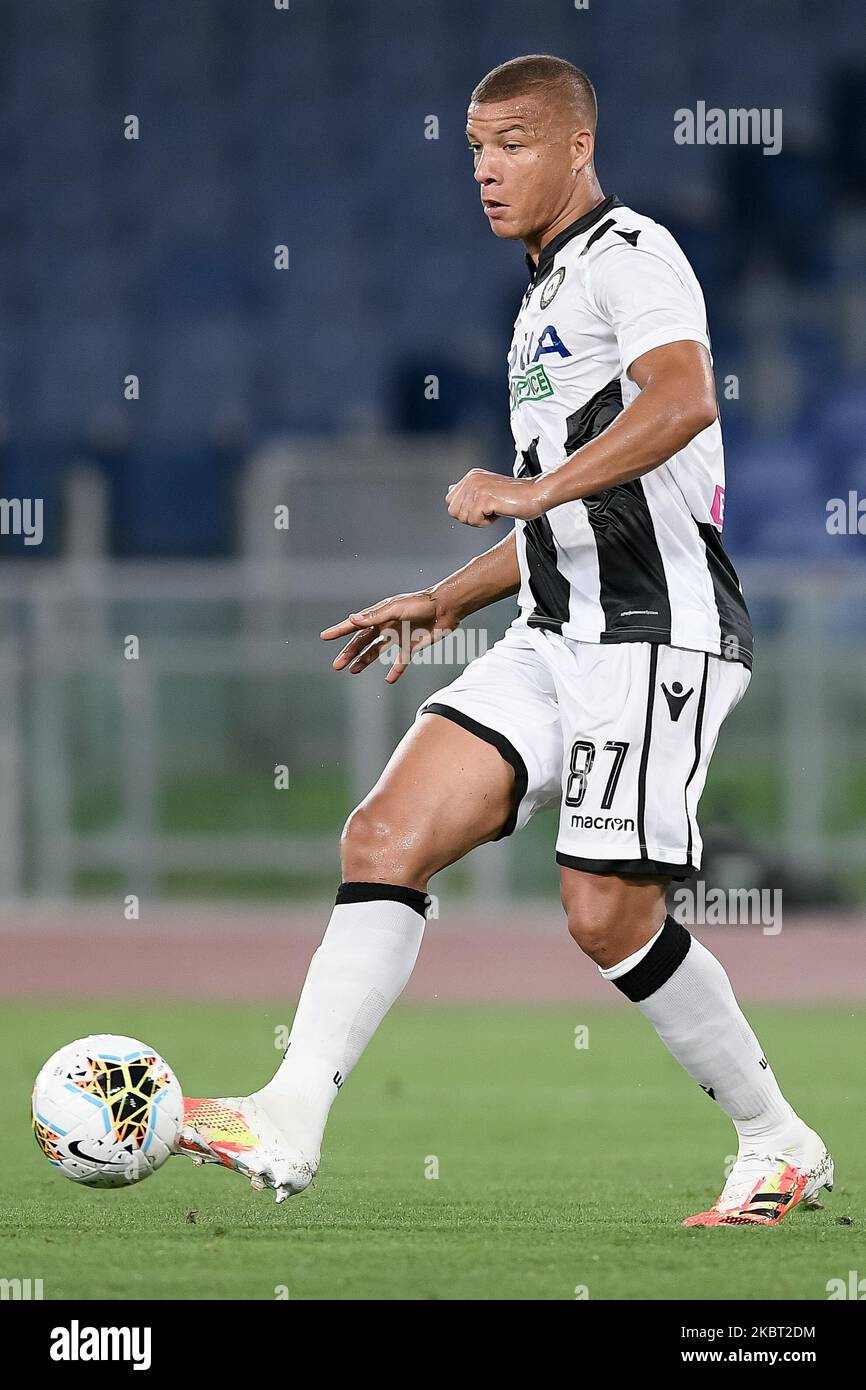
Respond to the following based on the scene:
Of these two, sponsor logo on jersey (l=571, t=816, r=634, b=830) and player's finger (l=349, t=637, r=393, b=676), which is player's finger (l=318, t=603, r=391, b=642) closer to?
player's finger (l=349, t=637, r=393, b=676)

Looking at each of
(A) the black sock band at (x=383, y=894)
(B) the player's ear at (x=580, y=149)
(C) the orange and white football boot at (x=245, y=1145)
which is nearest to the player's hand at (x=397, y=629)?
(A) the black sock band at (x=383, y=894)

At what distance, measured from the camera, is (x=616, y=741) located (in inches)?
156

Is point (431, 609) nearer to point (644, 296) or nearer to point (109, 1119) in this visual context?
point (644, 296)

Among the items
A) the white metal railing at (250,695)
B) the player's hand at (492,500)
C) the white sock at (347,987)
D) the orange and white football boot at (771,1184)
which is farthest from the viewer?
the white metal railing at (250,695)

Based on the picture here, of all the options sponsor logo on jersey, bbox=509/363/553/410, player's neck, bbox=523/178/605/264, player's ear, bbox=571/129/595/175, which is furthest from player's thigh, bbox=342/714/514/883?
player's ear, bbox=571/129/595/175

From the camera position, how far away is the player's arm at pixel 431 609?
175 inches

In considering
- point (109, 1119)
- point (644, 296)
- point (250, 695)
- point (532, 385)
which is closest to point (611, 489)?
point (532, 385)

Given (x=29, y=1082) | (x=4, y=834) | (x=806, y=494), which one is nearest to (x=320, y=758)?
(x=4, y=834)

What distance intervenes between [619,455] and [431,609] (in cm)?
91

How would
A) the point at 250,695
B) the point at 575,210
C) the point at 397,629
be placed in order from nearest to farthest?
the point at 575,210 < the point at 397,629 < the point at 250,695

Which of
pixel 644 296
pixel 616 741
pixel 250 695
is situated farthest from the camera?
pixel 250 695

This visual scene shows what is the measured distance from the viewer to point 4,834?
13555 millimetres

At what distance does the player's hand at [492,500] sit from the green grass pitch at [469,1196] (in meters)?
1.34

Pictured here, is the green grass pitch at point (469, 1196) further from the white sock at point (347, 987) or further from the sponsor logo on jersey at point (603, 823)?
the sponsor logo on jersey at point (603, 823)
